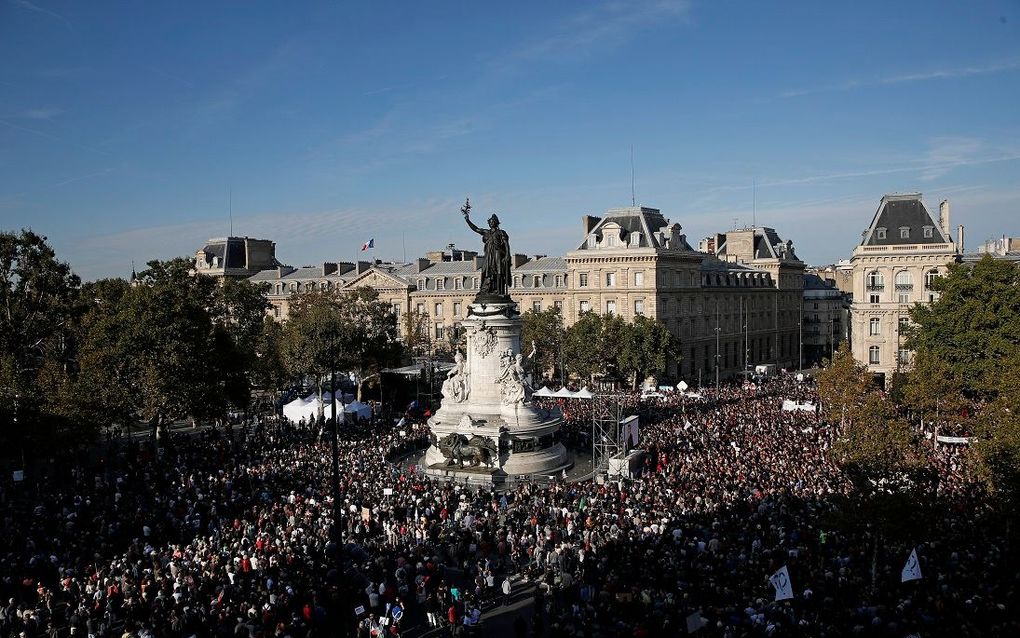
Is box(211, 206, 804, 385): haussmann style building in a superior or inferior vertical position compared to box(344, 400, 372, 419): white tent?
superior

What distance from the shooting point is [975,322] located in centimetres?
4797

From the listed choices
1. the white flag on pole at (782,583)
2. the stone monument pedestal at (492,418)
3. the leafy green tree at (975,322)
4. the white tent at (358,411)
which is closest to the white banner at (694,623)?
the white flag on pole at (782,583)

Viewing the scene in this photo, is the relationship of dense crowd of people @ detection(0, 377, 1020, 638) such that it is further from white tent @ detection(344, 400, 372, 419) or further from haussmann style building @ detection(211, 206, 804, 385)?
haussmann style building @ detection(211, 206, 804, 385)

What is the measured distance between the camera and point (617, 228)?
2918 inches

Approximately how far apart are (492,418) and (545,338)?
109 ft

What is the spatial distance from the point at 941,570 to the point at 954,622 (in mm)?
3709

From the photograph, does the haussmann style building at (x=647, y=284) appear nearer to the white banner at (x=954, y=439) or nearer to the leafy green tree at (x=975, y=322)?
the leafy green tree at (x=975, y=322)

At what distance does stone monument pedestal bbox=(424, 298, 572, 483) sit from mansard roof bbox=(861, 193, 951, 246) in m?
42.9

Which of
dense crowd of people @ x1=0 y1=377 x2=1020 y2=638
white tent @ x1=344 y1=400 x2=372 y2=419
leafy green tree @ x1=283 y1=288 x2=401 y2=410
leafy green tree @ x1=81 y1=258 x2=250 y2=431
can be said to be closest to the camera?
dense crowd of people @ x1=0 y1=377 x2=1020 y2=638

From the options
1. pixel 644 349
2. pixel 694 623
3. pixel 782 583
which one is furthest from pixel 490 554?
pixel 644 349

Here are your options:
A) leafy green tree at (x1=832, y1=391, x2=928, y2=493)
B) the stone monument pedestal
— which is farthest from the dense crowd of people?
the stone monument pedestal

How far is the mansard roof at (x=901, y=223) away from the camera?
67.2m

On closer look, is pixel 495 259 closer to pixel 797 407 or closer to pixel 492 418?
pixel 492 418

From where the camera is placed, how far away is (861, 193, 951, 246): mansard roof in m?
67.2
